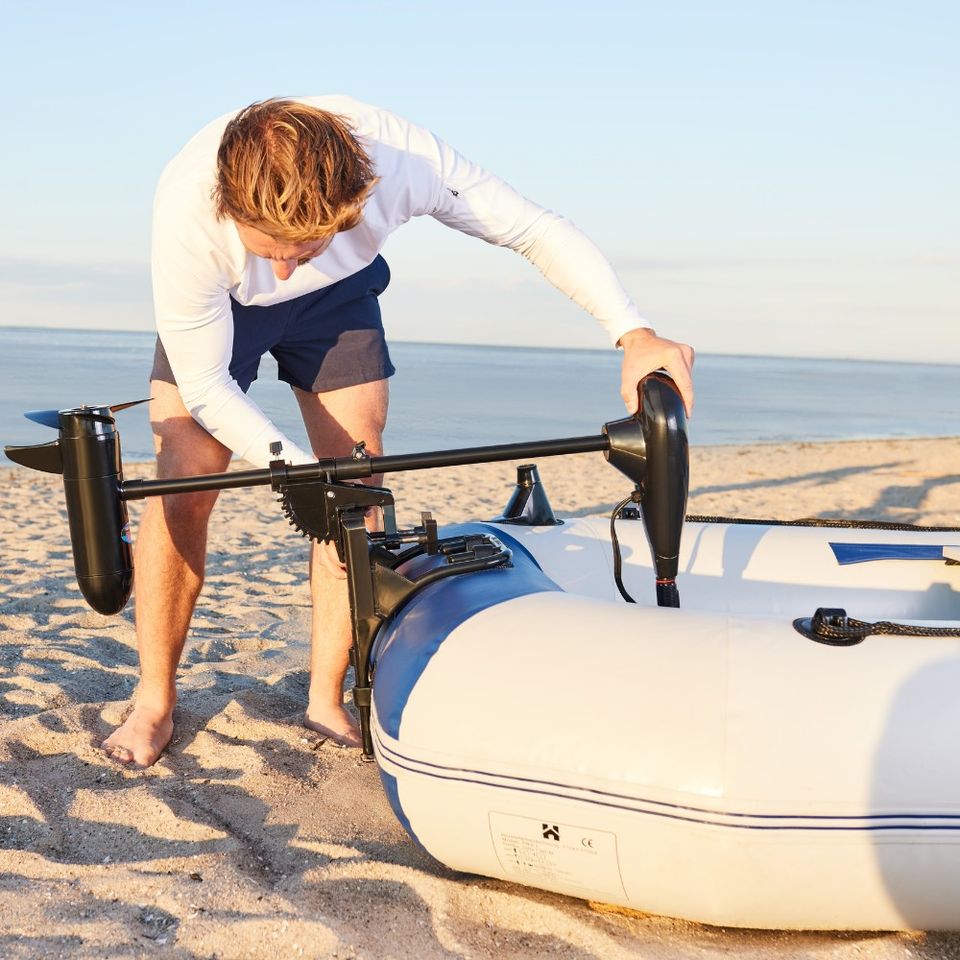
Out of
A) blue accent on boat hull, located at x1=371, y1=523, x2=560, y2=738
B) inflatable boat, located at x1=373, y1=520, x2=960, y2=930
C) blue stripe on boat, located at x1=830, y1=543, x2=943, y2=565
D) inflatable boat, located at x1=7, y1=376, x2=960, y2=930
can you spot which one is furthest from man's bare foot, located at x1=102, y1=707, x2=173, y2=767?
blue stripe on boat, located at x1=830, y1=543, x2=943, y2=565

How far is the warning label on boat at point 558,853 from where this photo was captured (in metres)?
1.79

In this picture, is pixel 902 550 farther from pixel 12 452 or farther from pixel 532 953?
pixel 12 452

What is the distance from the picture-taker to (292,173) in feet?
6.36

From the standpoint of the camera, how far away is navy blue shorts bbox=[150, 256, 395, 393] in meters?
2.64

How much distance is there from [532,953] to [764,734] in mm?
558

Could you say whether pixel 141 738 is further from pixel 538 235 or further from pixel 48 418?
pixel 538 235

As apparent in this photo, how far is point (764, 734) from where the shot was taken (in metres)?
1.74

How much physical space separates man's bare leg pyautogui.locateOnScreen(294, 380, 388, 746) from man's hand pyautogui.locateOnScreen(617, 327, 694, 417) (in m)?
0.84

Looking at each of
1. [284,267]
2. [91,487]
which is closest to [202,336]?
[284,267]

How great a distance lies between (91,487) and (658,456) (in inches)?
46.7

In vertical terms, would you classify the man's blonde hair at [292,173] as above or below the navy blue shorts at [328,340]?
above

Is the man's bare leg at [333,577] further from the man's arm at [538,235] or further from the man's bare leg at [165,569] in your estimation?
the man's arm at [538,235]

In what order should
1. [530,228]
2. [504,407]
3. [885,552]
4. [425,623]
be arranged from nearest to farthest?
[425,623]
[530,228]
[885,552]
[504,407]

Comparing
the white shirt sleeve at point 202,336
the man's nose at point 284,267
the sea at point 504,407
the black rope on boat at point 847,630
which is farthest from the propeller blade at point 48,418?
the sea at point 504,407
